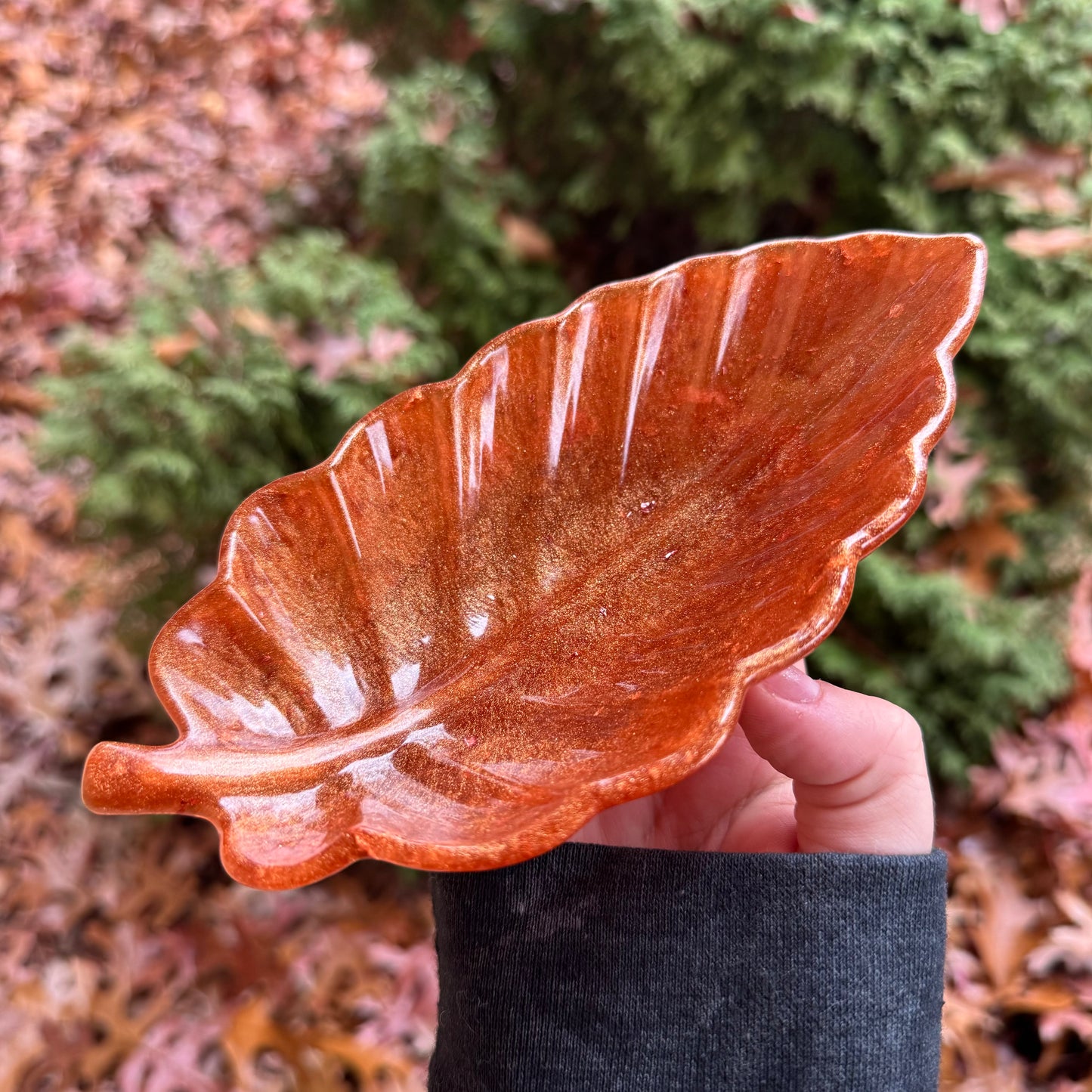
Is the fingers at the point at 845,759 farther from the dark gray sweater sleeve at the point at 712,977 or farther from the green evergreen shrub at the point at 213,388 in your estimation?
the green evergreen shrub at the point at 213,388

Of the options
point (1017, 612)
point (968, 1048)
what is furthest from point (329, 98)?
point (968, 1048)

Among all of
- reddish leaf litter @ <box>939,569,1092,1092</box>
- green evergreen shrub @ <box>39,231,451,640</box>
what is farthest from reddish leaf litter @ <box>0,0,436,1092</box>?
reddish leaf litter @ <box>939,569,1092,1092</box>

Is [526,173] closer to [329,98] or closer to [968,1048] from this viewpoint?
[329,98]

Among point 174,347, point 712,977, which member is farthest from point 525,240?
point 712,977

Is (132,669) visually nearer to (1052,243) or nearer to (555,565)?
(555,565)

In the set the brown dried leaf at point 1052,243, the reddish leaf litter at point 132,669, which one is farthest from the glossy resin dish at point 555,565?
the reddish leaf litter at point 132,669

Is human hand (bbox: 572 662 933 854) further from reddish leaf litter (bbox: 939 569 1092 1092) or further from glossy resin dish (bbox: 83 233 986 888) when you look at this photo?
reddish leaf litter (bbox: 939 569 1092 1092)
